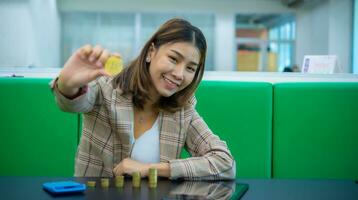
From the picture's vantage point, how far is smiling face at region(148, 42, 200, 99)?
4.75ft

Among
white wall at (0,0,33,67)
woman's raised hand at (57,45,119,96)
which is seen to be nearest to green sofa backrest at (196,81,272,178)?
woman's raised hand at (57,45,119,96)

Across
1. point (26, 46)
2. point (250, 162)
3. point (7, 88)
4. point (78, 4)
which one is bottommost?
point (250, 162)

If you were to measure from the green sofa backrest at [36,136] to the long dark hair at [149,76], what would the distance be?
0.66m

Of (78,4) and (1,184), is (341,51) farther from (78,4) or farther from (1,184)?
(1,184)

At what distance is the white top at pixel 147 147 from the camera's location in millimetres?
1527

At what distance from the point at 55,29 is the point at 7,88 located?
12.2 meters

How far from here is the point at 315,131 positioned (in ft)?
7.27

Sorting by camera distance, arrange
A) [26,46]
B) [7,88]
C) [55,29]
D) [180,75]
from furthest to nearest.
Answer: [55,29], [26,46], [7,88], [180,75]

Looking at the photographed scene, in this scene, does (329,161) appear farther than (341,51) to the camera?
No

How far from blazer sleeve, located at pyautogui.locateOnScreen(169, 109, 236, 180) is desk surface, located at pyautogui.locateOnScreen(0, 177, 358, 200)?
9 cm

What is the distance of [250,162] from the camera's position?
219cm

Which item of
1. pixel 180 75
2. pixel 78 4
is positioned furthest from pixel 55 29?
pixel 180 75

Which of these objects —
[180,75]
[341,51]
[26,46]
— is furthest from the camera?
[341,51]

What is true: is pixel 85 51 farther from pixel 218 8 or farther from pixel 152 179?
pixel 218 8
